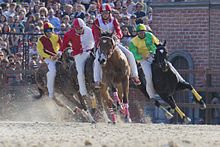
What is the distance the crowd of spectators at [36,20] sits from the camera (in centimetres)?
2778

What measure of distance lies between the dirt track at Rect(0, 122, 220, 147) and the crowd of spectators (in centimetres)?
742

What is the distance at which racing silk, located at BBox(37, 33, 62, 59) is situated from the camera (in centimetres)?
2444

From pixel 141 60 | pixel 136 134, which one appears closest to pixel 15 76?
pixel 141 60

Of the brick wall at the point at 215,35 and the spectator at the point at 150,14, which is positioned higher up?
the spectator at the point at 150,14

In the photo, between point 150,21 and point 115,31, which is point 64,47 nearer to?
point 115,31

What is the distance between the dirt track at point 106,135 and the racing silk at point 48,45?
4088mm

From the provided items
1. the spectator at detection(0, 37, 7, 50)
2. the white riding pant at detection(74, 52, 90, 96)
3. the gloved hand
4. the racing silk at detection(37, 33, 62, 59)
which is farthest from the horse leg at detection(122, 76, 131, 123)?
the spectator at detection(0, 37, 7, 50)

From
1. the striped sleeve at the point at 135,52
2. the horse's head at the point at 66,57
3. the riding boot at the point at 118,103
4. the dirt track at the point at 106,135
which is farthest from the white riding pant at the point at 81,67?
the dirt track at the point at 106,135

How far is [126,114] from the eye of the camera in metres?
21.5

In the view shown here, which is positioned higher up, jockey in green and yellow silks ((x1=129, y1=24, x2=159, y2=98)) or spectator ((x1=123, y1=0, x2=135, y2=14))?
spectator ((x1=123, y1=0, x2=135, y2=14))

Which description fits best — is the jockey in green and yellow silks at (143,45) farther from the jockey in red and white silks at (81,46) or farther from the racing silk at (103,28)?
the racing silk at (103,28)

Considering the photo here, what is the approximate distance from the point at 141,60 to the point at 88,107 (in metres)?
1.86

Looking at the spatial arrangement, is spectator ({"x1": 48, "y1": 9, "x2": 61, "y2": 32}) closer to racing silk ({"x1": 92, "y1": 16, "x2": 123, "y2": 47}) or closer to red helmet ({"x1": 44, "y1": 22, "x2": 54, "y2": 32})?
red helmet ({"x1": 44, "y1": 22, "x2": 54, "y2": 32})

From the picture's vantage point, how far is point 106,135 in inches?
682
